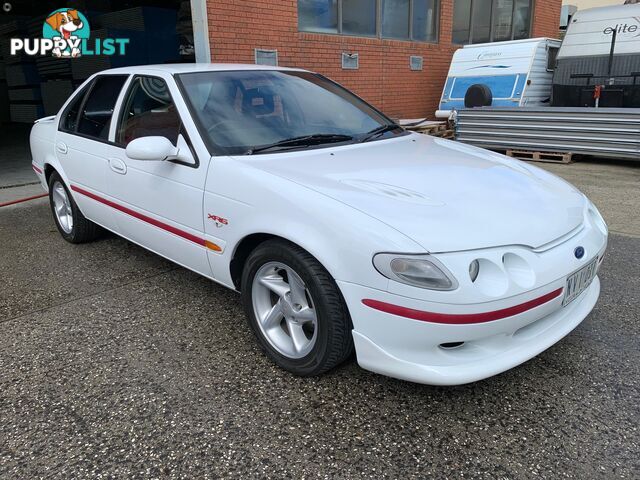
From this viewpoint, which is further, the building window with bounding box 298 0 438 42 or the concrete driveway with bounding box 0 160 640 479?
the building window with bounding box 298 0 438 42

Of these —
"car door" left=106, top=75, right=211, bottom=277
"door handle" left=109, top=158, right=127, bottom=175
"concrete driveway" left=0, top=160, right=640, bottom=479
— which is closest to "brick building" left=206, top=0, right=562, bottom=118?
"car door" left=106, top=75, right=211, bottom=277

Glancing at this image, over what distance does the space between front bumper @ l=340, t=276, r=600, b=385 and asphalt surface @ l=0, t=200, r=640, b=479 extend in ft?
0.98

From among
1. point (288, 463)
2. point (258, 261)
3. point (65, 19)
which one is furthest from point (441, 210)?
point (65, 19)

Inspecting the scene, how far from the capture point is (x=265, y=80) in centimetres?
354

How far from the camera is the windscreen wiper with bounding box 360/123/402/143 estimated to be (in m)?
3.40

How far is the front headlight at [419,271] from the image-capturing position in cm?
206

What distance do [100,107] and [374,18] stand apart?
24.6 feet

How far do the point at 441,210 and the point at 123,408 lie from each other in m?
1.72

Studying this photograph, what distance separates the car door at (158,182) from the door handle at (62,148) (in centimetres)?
88

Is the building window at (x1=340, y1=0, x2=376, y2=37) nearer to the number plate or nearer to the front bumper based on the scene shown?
the number plate

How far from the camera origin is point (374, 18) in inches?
402

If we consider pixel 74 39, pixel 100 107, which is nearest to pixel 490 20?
pixel 74 39

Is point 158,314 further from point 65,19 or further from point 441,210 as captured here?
point 65,19

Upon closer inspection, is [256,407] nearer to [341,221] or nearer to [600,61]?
[341,221]
